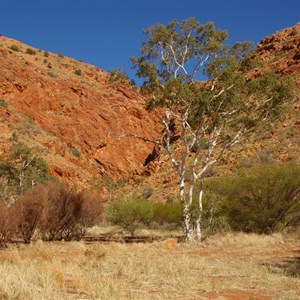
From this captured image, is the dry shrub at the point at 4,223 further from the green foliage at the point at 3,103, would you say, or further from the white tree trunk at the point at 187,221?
the green foliage at the point at 3,103

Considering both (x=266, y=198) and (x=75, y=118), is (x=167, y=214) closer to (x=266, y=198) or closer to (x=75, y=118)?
(x=266, y=198)

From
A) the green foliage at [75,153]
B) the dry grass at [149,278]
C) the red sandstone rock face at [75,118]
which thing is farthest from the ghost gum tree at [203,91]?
the green foliage at [75,153]

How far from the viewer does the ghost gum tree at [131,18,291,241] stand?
2138cm

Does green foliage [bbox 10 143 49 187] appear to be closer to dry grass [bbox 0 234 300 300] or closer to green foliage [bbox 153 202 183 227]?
green foliage [bbox 153 202 183 227]

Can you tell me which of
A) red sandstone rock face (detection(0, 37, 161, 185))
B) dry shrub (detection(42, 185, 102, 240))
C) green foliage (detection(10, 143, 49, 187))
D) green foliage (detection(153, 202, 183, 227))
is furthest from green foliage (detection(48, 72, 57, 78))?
dry shrub (detection(42, 185, 102, 240))

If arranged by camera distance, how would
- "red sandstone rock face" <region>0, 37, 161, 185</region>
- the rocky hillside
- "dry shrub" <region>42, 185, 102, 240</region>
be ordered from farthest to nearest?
"red sandstone rock face" <region>0, 37, 161, 185</region> → the rocky hillside → "dry shrub" <region>42, 185, 102, 240</region>

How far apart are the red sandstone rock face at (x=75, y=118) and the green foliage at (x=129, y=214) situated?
18.1 m

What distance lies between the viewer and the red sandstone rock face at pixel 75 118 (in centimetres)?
5628

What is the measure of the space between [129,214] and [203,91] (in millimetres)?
13322

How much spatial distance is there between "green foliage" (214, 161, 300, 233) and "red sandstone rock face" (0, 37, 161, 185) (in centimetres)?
2695

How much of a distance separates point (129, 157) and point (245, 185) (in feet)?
126

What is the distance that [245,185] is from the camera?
1013 inches

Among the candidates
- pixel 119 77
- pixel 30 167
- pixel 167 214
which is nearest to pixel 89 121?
pixel 30 167

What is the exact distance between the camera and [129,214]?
3161 cm
